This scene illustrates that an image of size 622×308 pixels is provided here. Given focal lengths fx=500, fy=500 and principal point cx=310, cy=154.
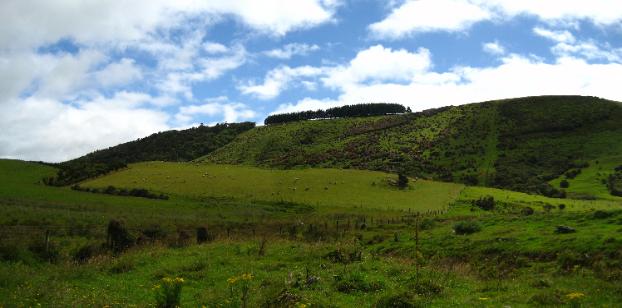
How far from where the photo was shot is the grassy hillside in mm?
109688

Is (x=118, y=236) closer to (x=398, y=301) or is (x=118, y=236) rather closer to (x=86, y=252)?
(x=86, y=252)

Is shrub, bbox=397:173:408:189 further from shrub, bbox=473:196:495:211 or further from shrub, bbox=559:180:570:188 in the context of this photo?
shrub, bbox=559:180:570:188

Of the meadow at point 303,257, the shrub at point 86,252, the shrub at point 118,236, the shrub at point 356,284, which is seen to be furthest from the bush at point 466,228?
the shrub at point 86,252

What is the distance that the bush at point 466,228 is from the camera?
3522 cm

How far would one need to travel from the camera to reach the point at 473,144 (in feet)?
428

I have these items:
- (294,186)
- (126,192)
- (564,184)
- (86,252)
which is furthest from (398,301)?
(564,184)

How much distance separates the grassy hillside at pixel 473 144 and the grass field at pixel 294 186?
1102 inches

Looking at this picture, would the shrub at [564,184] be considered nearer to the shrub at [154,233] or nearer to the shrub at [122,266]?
the shrub at [154,233]

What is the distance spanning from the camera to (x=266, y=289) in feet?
56.0

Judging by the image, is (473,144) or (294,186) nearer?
(294,186)

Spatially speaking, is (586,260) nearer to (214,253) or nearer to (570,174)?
(214,253)

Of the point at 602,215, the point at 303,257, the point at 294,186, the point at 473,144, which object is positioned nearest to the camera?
the point at 303,257

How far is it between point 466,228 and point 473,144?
100 m

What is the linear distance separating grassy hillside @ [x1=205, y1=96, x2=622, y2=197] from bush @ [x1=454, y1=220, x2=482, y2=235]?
2177 inches
